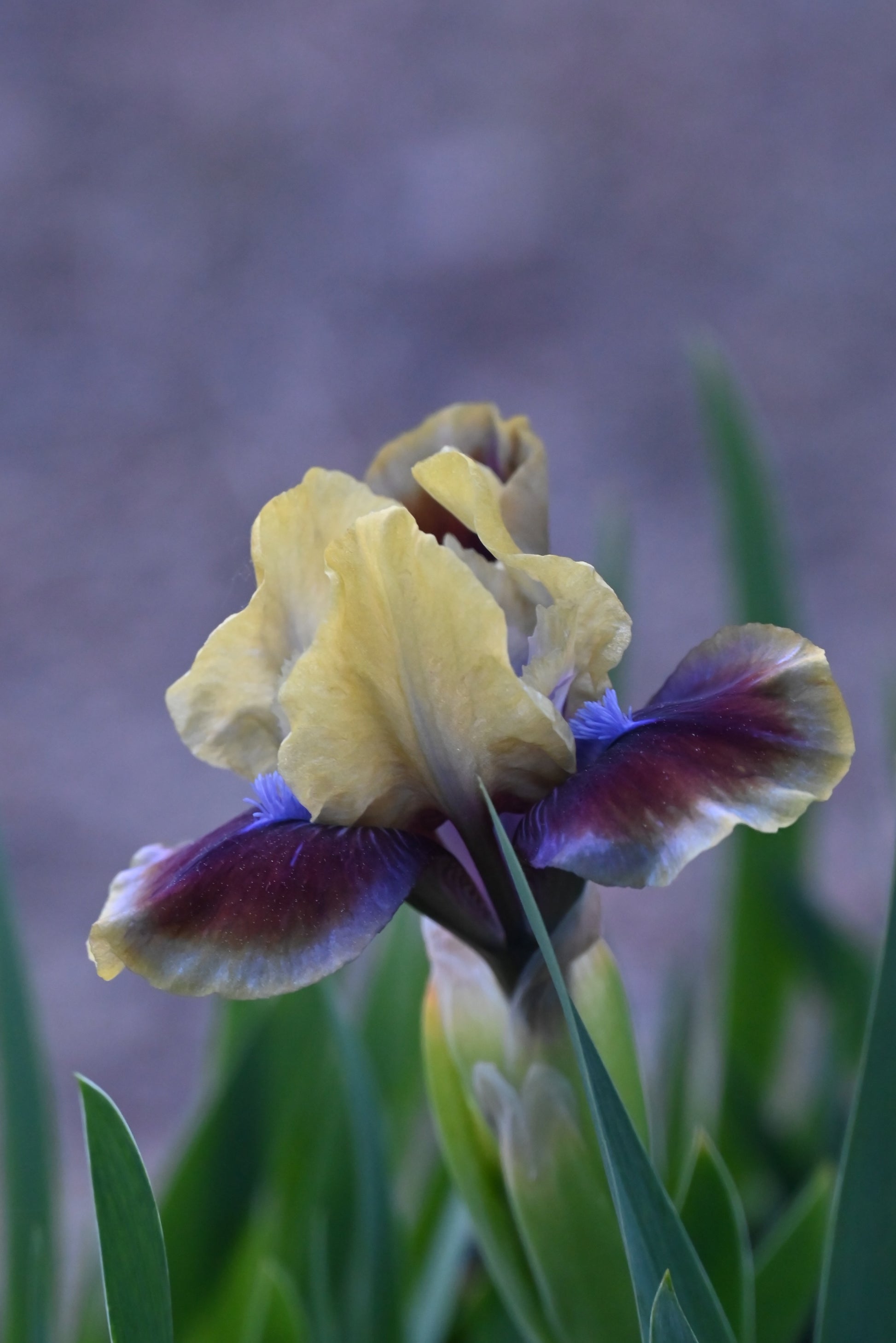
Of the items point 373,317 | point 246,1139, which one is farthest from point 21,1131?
point 373,317

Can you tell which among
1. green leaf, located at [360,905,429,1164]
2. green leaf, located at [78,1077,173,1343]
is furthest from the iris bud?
green leaf, located at [360,905,429,1164]

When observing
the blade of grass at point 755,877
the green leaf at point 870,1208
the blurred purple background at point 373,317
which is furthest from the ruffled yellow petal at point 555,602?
the blurred purple background at point 373,317

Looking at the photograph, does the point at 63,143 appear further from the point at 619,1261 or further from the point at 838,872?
the point at 619,1261

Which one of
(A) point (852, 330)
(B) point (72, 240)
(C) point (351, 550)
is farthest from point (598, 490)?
(C) point (351, 550)

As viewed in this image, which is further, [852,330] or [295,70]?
[295,70]

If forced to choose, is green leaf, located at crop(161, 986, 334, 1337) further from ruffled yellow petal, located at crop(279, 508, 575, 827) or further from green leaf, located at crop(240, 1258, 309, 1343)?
ruffled yellow petal, located at crop(279, 508, 575, 827)

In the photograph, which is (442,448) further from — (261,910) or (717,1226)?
(717,1226)

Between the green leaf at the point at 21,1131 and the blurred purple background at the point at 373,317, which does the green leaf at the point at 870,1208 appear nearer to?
the green leaf at the point at 21,1131
